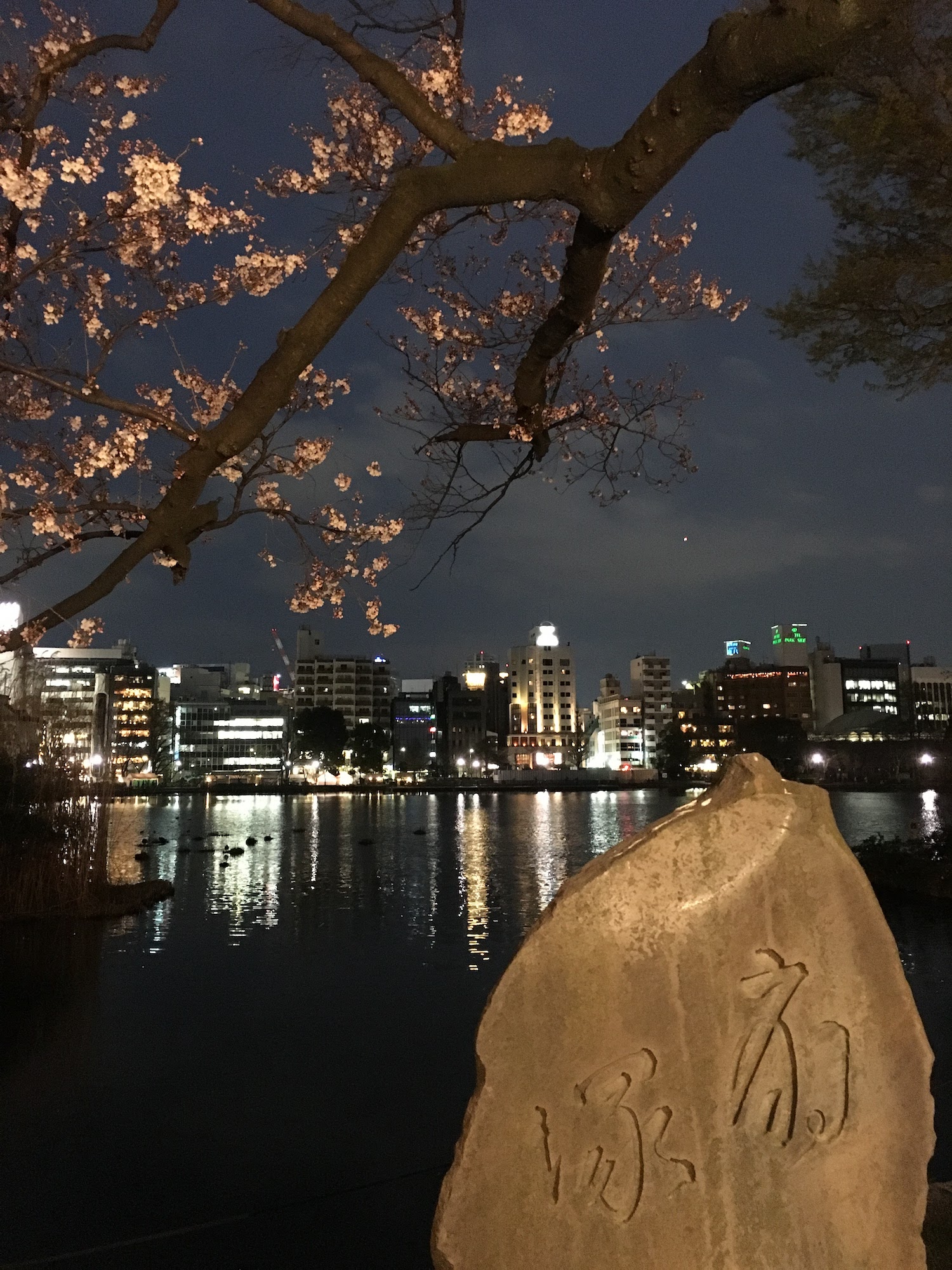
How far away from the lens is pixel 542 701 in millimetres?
125625

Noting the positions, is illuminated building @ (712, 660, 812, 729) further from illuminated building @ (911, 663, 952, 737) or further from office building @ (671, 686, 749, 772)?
illuminated building @ (911, 663, 952, 737)

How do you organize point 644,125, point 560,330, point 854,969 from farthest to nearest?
point 560,330 → point 644,125 → point 854,969

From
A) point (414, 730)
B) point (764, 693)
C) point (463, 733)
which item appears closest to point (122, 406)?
point (463, 733)

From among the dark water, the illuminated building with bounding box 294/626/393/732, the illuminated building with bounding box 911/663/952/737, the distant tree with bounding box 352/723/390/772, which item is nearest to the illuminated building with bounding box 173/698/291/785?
the illuminated building with bounding box 294/626/393/732

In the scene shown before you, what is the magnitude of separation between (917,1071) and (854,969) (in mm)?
337

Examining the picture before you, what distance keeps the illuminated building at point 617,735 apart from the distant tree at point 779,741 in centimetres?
3822

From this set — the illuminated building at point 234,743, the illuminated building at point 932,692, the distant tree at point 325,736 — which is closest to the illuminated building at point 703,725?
the illuminated building at point 932,692

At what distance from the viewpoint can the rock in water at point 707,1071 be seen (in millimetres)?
2486

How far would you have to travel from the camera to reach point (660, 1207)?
252 cm

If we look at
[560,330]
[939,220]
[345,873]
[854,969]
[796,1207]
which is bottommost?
[345,873]

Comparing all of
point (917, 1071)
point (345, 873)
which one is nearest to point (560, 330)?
point (917, 1071)

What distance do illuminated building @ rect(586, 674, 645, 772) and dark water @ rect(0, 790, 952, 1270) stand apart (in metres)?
105

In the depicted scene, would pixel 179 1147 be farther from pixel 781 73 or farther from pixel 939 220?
pixel 939 220

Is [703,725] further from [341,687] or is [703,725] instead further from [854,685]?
[341,687]
